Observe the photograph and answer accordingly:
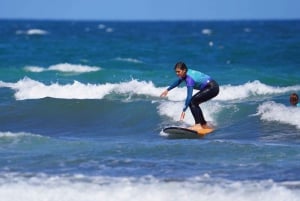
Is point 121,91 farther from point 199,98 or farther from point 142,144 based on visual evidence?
point 142,144

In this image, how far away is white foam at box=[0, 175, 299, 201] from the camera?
934 centimetres

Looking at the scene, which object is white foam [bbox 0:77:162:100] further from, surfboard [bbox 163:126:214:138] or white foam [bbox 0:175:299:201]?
white foam [bbox 0:175:299:201]

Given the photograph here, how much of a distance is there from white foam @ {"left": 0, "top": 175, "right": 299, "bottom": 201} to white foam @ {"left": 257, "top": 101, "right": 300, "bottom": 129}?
208 inches

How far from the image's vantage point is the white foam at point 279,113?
49.5 ft

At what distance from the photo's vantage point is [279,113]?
15758 mm

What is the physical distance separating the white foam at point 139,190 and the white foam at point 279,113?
527 centimetres

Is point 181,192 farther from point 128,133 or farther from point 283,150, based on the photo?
point 128,133

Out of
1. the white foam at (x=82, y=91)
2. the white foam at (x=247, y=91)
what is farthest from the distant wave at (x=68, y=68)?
the white foam at (x=247, y=91)

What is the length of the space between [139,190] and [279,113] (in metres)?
6.84

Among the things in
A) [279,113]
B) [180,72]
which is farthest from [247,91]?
[180,72]

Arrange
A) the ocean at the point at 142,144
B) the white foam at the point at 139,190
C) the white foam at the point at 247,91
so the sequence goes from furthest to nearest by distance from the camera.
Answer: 1. the white foam at the point at 247,91
2. the ocean at the point at 142,144
3. the white foam at the point at 139,190

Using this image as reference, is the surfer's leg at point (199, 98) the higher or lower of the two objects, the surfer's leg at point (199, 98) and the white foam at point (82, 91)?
the higher

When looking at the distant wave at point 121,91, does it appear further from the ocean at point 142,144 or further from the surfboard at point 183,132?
the surfboard at point 183,132

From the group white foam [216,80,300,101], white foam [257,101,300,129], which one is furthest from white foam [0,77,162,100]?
white foam [257,101,300,129]
